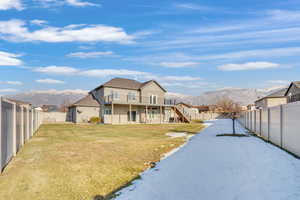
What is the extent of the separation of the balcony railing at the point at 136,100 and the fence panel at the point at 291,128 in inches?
882

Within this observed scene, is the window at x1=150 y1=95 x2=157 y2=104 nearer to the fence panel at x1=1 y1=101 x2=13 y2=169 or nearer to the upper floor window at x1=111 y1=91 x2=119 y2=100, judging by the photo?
the upper floor window at x1=111 y1=91 x2=119 y2=100

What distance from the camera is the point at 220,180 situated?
14.8 feet

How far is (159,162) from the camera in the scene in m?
6.35

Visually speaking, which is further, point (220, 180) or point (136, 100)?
point (136, 100)

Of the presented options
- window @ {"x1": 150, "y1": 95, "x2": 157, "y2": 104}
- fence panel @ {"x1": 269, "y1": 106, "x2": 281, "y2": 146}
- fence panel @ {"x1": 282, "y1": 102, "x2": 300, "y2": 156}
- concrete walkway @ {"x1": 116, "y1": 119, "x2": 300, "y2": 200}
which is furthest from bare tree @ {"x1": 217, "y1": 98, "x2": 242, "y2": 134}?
window @ {"x1": 150, "y1": 95, "x2": 157, "y2": 104}

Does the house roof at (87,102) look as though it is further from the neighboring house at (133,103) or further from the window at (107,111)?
→ the window at (107,111)

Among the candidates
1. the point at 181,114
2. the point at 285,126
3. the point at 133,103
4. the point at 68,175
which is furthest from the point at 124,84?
the point at 68,175

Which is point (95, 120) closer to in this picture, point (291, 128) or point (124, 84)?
point (124, 84)

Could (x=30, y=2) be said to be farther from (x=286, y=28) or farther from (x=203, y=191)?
(x=286, y=28)

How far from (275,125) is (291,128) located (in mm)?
2244

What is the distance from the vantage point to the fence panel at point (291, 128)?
637 centimetres

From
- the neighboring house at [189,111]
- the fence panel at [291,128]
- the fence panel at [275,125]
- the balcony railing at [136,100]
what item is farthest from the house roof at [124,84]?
the fence panel at [291,128]

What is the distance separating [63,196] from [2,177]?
7.09 feet

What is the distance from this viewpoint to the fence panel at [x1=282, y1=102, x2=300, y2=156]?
6.37 meters
